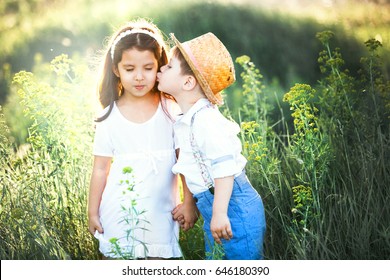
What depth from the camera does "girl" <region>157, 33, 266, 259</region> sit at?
2.39 meters

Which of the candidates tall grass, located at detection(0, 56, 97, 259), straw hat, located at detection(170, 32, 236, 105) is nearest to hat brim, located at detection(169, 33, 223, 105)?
straw hat, located at detection(170, 32, 236, 105)

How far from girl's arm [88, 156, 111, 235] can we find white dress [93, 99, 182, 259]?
2 cm

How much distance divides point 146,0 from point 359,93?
5.93 ft

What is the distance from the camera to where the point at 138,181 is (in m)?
2.58

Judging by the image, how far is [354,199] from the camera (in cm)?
268

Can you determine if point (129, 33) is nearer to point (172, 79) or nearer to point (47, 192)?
point (172, 79)

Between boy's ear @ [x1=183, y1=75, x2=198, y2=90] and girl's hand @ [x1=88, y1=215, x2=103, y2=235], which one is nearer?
boy's ear @ [x1=183, y1=75, x2=198, y2=90]

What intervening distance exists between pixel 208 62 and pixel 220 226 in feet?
2.02

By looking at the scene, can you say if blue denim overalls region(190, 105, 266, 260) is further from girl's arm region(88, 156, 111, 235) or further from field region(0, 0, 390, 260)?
girl's arm region(88, 156, 111, 235)

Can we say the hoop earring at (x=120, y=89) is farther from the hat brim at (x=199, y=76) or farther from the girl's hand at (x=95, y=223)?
the girl's hand at (x=95, y=223)

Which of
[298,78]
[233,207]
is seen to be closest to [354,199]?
[233,207]

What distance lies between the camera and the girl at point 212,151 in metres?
2.39

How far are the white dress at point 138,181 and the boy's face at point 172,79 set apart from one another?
150mm

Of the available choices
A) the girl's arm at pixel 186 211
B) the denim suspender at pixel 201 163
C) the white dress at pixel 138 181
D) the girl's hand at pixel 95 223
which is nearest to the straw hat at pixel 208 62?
the denim suspender at pixel 201 163
